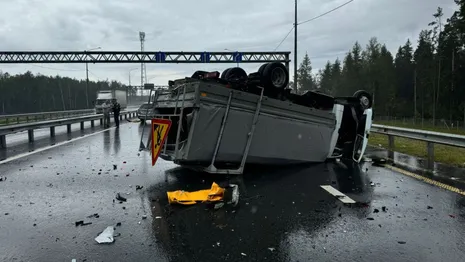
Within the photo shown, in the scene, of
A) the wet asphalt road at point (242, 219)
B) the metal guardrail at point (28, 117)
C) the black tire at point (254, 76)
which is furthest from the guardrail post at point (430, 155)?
the metal guardrail at point (28, 117)

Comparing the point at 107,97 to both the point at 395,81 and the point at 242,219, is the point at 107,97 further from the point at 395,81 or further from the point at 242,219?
the point at 395,81

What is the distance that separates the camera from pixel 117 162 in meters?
9.25

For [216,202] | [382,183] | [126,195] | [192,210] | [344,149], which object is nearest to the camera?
[192,210]

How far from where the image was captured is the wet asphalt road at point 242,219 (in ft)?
11.7

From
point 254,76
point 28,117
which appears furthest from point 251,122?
point 28,117

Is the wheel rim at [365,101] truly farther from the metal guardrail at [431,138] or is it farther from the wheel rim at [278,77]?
the wheel rim at [278,77]

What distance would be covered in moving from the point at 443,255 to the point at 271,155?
173 inches

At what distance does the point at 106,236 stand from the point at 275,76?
5.11 meters

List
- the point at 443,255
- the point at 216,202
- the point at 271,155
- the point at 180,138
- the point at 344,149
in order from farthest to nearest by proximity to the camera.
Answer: the point at 344,149 → the point at 271,155 → the point at 180,138 → the point at 216,202 → the point at 443,255

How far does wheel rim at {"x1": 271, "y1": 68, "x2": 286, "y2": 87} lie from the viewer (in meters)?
7.83

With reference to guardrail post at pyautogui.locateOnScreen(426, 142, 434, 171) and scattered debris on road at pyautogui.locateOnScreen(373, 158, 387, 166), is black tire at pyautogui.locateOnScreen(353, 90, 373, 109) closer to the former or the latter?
scattered debris on road at pyautogui.locateOnScreen(373, 158, 387, 166)

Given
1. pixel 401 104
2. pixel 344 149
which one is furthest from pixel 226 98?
pixel 401 104

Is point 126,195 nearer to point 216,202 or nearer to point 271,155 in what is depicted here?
point 216,202

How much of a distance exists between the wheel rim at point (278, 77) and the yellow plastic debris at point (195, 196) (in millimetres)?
3157
